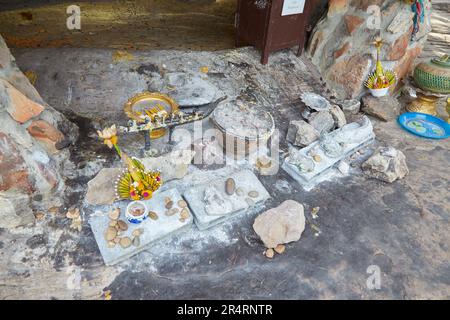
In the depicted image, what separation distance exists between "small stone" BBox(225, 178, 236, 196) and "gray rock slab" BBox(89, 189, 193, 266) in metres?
0.53

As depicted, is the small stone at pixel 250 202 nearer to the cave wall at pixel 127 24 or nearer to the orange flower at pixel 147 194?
the orange flower at pixel 147 194

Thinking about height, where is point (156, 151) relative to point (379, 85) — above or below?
below

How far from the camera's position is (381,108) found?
17.9 ft

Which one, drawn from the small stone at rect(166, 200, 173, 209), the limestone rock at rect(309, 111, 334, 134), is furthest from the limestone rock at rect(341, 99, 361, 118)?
the small stone at rect(166, 200, 173, 209)

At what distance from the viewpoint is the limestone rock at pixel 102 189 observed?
11.7 feet

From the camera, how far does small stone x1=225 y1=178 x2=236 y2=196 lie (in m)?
3.74

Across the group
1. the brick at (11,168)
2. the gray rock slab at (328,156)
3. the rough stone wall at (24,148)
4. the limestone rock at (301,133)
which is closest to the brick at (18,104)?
the rough stone wall at (24,148)

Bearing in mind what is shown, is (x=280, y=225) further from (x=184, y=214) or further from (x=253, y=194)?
(x=184, y=214)

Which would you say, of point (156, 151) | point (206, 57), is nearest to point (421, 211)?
point (156, 151)

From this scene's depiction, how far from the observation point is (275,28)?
5348mm

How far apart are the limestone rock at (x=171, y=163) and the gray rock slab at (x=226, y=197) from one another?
28 cm

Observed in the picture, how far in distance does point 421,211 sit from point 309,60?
3.28 m

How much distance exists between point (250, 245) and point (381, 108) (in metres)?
3.50
